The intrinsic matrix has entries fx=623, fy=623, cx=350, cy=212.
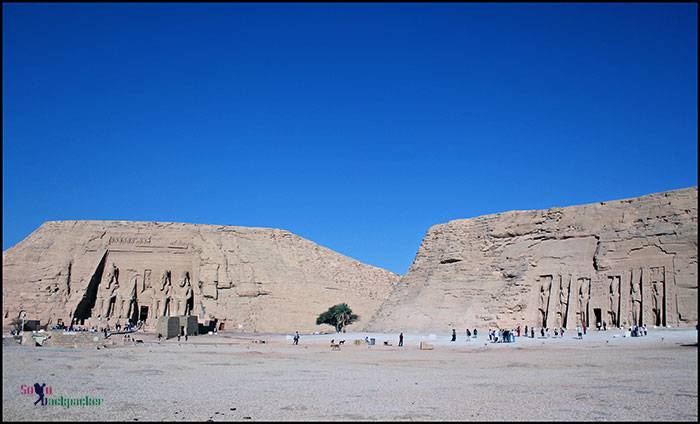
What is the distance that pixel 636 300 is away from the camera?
31.5 metres

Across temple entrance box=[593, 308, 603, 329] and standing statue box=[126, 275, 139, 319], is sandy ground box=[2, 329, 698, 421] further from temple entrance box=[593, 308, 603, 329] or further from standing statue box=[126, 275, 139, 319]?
standing statue box=[126, 275, 139, 319]

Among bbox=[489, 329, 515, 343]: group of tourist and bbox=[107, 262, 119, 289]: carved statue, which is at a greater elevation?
bbox=[107, 262, 119, 289]: carved statue

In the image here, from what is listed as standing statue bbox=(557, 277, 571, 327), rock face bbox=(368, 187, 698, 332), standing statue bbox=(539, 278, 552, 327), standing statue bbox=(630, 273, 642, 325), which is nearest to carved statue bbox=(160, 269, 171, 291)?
rock face bbox=(368, 187, 698, 332)

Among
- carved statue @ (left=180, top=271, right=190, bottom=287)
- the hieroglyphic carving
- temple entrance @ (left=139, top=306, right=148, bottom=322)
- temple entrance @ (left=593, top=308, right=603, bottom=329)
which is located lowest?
temple entrance @ (left=139, top=306, right=148, bottom=322)

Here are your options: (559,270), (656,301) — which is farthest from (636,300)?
(559,270)

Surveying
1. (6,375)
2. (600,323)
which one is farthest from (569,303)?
(6,375)

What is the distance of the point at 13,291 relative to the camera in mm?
51656

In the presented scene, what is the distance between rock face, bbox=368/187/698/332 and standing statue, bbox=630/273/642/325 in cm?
5

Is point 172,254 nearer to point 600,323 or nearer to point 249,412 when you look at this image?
point 600,323

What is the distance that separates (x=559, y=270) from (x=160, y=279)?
119ft

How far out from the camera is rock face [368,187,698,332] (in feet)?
102

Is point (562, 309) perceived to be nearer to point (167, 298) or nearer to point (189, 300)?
point (189, 300)

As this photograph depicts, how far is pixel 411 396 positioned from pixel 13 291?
49.0 meters

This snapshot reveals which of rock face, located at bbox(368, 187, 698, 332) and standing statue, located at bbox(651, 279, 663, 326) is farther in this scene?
rock face, located at bbox(368, 187, 698, 332)
